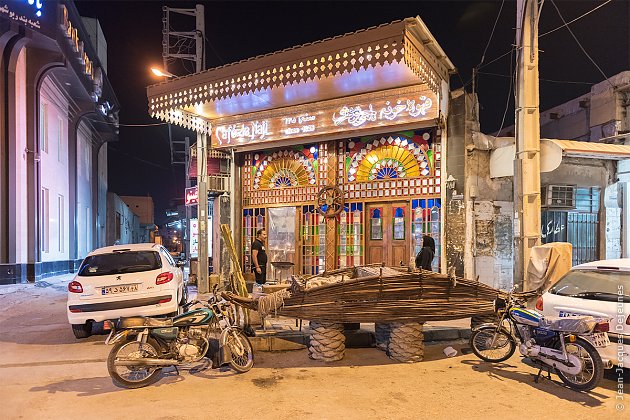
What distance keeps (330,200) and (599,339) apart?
819 cm

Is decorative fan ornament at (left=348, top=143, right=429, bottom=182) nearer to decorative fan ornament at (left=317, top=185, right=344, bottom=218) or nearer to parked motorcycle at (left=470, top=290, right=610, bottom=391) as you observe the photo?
decorative fan ornament at (left=317, top=185, right=344, bottom=218)

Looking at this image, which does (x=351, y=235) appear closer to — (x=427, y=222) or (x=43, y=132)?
(x=427, y=222)

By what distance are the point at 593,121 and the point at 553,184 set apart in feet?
10.6

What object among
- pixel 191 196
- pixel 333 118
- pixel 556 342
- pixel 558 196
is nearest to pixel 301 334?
pixel 556 342

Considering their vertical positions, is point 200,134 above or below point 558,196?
above

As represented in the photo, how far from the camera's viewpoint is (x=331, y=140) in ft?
41.4

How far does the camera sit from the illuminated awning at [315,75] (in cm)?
853

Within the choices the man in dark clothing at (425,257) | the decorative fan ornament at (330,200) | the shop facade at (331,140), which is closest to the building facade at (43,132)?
the shop facade at (331,140)

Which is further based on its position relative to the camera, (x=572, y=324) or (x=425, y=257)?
(x=425, y=257)

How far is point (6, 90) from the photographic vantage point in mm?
13953

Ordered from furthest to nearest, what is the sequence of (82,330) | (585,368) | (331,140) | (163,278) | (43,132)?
(43,132), (331,140), (82,330), (163,278), (585,368)

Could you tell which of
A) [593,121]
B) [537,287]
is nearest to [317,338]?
[537,287]

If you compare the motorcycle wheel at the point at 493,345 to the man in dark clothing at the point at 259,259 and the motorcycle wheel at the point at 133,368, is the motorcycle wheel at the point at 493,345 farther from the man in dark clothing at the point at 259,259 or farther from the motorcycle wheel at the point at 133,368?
the man in dark clothing at the point at 259,259

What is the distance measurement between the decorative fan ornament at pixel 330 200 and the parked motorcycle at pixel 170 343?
6.68 m
